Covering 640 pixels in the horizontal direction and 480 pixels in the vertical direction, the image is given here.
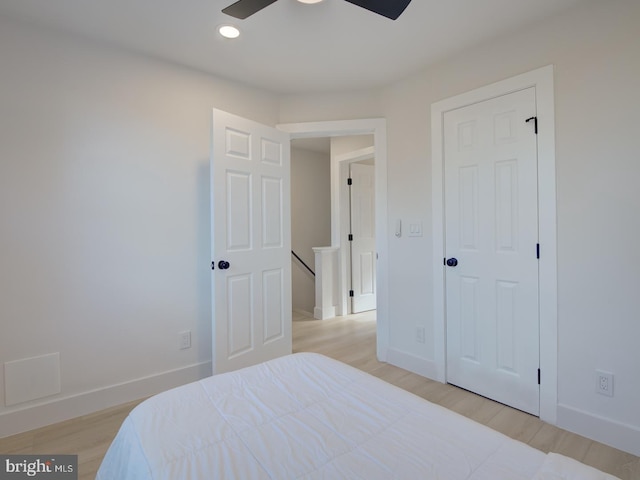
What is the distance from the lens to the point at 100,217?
7.18 feet

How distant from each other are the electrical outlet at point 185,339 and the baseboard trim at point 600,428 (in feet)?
8.14

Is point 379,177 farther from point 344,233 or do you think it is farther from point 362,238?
point 362,238

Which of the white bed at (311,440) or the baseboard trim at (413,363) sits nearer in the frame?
the white bed at (311,440)

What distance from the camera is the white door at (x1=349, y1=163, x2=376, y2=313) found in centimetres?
463

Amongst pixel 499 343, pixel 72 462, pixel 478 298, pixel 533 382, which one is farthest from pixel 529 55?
pixel 72 462

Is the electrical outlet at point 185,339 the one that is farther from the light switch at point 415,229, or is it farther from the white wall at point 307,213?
the white wall at point 307,213

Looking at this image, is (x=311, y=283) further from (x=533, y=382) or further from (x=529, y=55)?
(x=529, y=55)

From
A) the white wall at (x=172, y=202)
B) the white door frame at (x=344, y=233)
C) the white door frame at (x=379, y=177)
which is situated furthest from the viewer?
the white door frame at (x=344, y=233)

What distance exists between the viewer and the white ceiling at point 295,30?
186 cm

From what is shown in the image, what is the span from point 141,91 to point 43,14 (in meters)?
0.60

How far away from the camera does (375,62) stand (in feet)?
8.23

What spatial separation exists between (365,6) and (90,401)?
8.87 feet

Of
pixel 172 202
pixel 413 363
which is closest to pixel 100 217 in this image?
pixel 172 202

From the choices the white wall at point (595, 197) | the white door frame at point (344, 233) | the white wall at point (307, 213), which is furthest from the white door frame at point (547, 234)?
the white wall at point (307, 213)
